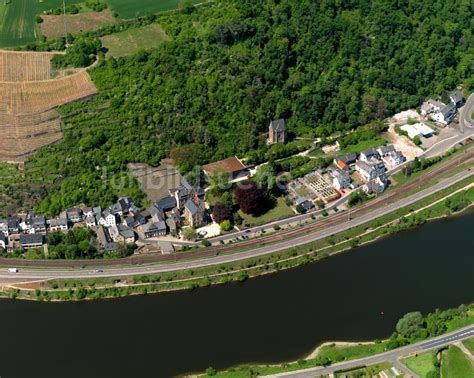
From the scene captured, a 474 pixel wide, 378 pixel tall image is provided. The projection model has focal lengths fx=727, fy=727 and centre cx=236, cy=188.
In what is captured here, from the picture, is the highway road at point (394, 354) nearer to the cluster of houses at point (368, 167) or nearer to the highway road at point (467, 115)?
the cluster of houses at point (368, 167)

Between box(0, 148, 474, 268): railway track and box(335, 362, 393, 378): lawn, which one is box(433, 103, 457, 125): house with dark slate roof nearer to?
box(0, 148, 474, 268): railway track

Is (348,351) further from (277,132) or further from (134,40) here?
(134,40)

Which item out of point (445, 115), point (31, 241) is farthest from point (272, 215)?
point (445, 115)

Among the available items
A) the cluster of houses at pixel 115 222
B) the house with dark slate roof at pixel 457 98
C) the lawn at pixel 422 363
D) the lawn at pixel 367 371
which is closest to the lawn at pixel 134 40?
the cluster of houses at pixel 115 222

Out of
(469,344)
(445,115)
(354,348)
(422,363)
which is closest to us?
(422,363)

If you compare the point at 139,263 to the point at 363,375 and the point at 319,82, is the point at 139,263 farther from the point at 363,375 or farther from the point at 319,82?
the point at 319,82

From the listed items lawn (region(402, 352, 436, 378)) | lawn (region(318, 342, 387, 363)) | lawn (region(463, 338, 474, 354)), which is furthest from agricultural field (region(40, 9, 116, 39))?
lawn (region(463, 338, 474, 354))

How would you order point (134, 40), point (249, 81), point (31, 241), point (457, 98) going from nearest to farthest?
1. point (31, 241)
2. point (249, 81)
3. point (134, 40)
4. point (457, 98)
